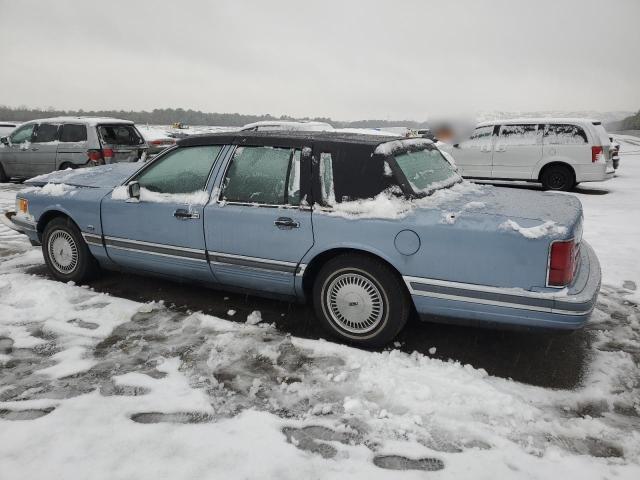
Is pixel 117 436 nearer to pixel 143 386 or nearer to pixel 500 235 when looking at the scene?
pixel 143 386

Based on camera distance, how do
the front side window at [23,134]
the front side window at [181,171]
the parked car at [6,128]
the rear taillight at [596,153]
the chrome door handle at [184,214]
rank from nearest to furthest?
1. the chrome door handle at [184,214]
2. the front side window at [181,171]
3. the rear taillight at [596,153]
4. the front side window at [23,134]
5. the parked car at [6,128]

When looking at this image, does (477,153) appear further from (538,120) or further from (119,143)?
(119,143)

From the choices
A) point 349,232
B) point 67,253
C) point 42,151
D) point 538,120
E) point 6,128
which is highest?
point 6,128

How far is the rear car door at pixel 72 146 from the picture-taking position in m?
10.7

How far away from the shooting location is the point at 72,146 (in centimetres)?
1080

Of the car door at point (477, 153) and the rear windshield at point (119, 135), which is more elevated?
the rear windshield at point (119, 135)

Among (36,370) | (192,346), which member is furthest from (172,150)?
(36,370)

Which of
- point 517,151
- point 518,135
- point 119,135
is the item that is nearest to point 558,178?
point 517,151

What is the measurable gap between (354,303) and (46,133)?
418 inches

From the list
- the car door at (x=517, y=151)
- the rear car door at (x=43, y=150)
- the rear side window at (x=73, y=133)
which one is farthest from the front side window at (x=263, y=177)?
the car door at (x=517, y=151)

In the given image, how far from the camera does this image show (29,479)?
2.25 metres

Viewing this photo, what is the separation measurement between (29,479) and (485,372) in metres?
2.64

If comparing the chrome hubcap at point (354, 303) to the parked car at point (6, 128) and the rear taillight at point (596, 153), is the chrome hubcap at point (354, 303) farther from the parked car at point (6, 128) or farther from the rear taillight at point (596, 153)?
the parked car at point (6, 128)

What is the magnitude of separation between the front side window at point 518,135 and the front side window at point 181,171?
936 centimetres
